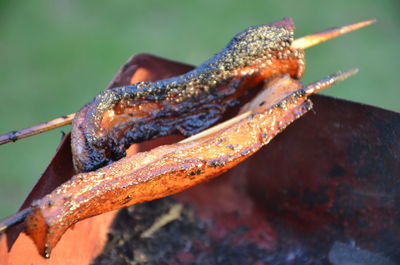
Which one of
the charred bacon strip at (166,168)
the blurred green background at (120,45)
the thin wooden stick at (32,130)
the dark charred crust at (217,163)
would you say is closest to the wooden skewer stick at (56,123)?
the thin wooden stick at (32,130)

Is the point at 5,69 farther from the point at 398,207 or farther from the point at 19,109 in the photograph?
the point at 398,207

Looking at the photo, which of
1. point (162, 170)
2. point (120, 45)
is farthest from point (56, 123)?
point (120, 45)

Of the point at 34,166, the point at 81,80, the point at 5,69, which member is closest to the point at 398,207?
the point at 34,166

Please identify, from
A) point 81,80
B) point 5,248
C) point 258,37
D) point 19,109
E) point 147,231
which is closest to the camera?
point 5,248

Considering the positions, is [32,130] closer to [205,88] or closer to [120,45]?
[205,88]

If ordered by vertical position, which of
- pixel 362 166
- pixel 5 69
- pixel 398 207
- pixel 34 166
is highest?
pixel 5 69

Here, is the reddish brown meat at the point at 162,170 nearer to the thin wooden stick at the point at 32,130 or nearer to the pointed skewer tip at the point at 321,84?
the pointed skewer tip at the point at 321,84

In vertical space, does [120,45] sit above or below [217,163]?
above
